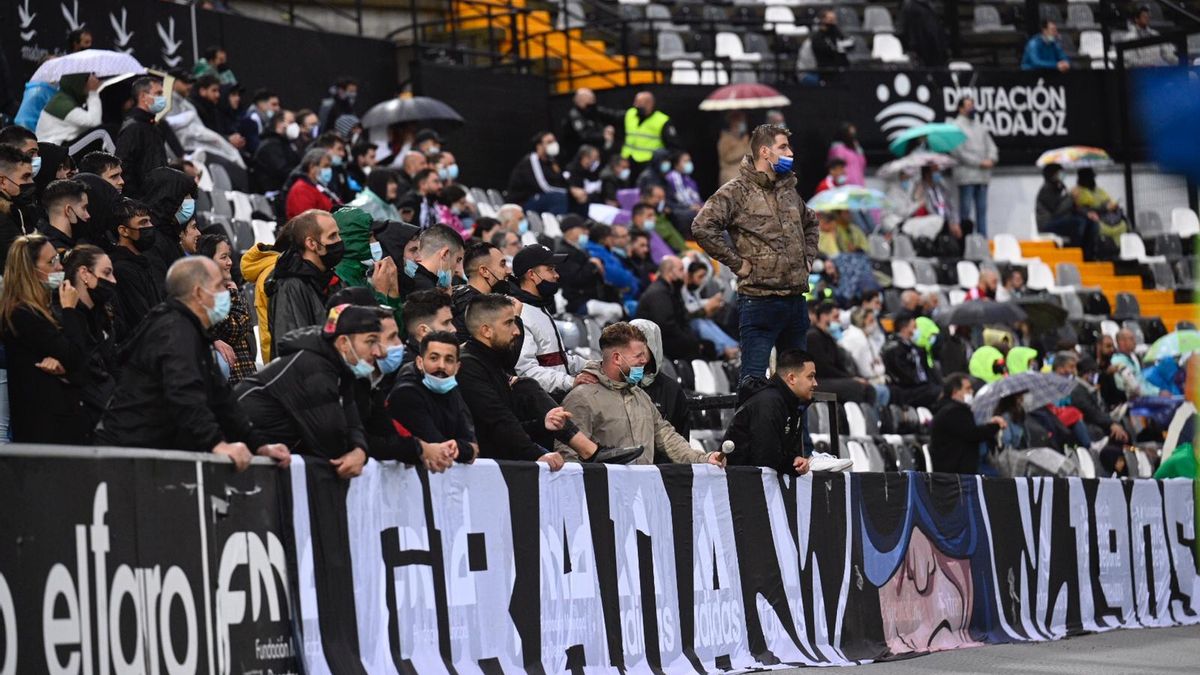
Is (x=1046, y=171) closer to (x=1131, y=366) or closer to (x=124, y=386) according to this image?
(x=1131, y=366)

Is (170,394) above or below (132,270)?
below

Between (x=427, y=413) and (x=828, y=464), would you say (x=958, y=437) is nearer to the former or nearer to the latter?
(x=828, y=464)

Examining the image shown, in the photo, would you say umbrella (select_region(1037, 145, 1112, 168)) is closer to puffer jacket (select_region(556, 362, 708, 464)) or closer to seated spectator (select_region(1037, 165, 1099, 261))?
seated spectator (select_region(1037, 165, 1099, 261))

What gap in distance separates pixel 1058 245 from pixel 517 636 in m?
21.3

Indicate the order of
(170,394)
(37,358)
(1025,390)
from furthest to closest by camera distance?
(1025,390), (37,358), (170,394)

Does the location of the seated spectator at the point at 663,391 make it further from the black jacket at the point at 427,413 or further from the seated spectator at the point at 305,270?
the black jacket at the point at 427,413

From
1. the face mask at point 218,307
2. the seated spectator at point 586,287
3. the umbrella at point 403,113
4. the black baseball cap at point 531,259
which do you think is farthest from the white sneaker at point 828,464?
the umbrella at point 403,113

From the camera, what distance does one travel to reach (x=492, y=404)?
9844 millimetres

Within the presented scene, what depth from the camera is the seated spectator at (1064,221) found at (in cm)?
2856

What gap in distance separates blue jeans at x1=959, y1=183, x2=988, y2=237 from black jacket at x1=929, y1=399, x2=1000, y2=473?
12239 millimetres

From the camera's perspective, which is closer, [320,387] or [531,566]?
[320,387]

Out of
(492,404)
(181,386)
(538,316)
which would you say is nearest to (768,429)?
(538,316)

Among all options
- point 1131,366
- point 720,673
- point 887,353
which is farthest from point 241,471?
point 1131,366

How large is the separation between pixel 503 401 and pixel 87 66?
6.06m
